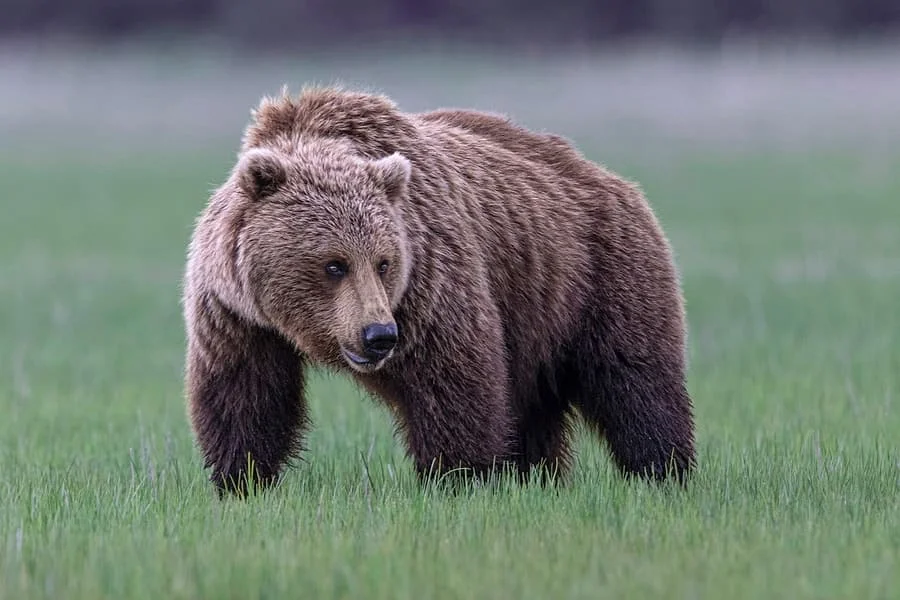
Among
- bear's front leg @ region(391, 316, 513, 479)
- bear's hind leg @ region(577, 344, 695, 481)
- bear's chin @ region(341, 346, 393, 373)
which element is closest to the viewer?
bear's chin @ region(341, 346, 393, 373)

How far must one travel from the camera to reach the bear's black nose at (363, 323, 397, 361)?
5434mm

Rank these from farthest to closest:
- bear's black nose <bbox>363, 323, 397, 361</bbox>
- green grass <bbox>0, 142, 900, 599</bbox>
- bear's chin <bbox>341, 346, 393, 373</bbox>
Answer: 1. bear's chin <bbox>341, 346, 393, 373</bbox>
2. bear's black nose <bbox>363, 323, 397, 361</bbox>
3. green grass <bbox>0, 142, 900, 599</bbox>

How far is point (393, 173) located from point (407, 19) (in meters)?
36.7

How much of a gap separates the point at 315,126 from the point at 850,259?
11.9 m

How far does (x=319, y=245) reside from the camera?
5.70 meters

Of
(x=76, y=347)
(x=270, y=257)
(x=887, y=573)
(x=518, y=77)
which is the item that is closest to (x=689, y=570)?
(x=887, y=573)

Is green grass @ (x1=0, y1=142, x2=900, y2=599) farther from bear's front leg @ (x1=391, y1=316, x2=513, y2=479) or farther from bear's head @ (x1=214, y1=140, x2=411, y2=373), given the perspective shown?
bear's head @ (x1=214, y1=140, x2=411, y2=373)

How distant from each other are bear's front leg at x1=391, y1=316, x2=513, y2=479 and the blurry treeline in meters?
33.9

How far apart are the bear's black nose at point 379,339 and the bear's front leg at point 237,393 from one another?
27.4 inches

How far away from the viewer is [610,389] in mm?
6859

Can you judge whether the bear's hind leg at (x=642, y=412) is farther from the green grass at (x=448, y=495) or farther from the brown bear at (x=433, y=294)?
the green grass at (x=448, y=495)

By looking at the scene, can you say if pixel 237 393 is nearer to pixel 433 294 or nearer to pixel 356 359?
pixel 356 359

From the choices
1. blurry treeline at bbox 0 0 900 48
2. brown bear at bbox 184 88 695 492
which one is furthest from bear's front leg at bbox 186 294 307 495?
blurry treeline at bbox 0 0 900 48

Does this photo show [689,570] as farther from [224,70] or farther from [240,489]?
[224,70]
